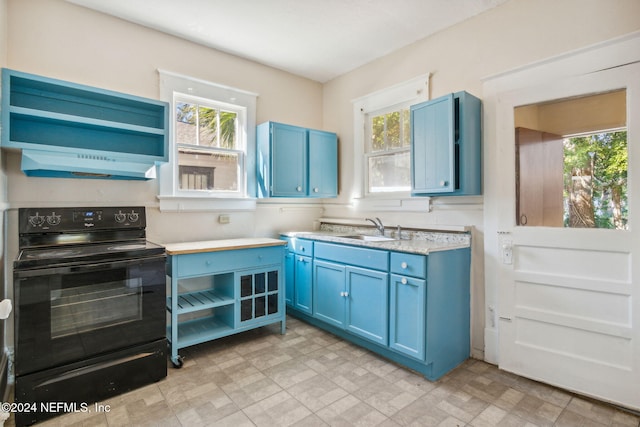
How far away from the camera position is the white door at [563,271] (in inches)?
77.2

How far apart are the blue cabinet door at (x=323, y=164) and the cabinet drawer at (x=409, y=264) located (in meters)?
1.48

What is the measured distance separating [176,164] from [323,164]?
5.08ft

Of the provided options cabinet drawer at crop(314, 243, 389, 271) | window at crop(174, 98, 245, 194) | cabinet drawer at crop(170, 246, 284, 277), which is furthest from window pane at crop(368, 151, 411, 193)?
window at crop(174, 98, 245, 194)

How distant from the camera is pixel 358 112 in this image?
3.68 m

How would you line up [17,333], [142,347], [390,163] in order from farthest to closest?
[390,163]
[142,347]
[17,333]

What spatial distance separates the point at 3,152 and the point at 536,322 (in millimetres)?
3841

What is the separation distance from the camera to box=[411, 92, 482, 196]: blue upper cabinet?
97.7 inches

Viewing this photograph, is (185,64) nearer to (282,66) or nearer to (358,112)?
(282,66)

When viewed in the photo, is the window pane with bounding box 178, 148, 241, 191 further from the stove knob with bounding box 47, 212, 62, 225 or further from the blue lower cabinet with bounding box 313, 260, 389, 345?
the blue lower cabinet with bounding box 313, 260, 389, 345

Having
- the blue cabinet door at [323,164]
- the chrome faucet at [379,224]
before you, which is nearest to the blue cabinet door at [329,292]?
the chrome faucet at [379,224]

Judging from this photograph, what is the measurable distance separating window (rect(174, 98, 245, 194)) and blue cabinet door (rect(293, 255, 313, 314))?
102cm

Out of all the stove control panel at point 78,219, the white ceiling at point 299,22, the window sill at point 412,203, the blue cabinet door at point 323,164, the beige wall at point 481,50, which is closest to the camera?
the beige wall at point 481,50

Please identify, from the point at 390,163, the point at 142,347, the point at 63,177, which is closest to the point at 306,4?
the point at 390,163

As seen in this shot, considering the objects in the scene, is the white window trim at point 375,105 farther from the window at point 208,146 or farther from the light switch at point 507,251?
the window at point 208,146
